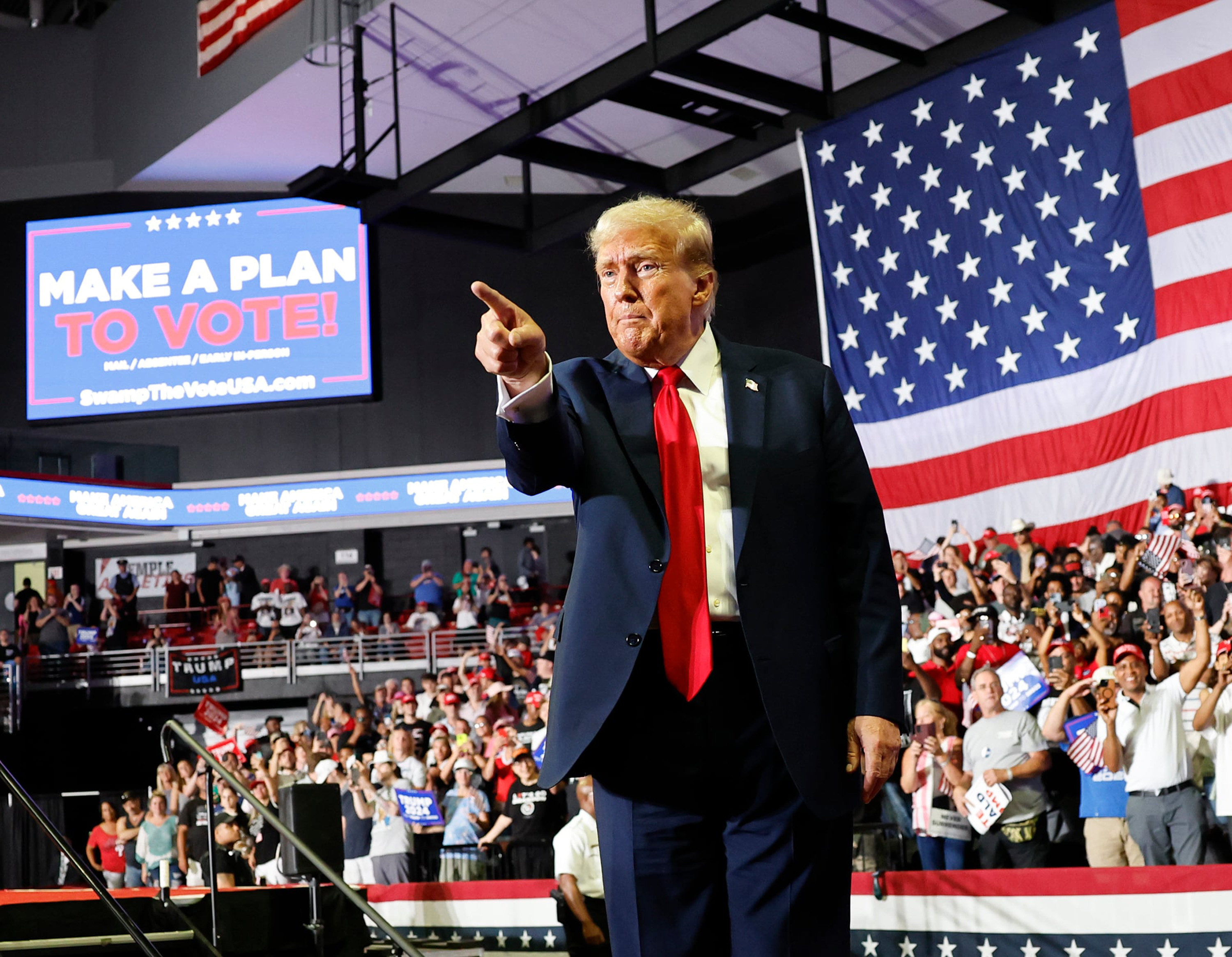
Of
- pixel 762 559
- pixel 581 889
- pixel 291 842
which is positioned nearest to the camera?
pixel 762 559

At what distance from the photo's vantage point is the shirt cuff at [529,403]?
1940mm

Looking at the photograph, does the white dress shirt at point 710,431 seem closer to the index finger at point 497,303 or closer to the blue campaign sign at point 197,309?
the index finger at point 497,303

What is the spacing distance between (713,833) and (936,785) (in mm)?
5191

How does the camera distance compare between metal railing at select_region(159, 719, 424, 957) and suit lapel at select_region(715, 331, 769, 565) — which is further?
metal railing at select_region(159, 719, 424, 957)

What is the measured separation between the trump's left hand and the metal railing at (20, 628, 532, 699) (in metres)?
15.0

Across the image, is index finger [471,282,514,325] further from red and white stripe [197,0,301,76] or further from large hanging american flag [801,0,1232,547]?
red and white stripe [197,0,301,76]

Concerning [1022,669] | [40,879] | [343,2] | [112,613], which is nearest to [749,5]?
[343,2]

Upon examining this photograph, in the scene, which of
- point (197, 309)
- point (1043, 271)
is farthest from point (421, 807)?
point (197, 309)

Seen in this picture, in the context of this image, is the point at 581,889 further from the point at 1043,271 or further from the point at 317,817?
the point at 1043,271

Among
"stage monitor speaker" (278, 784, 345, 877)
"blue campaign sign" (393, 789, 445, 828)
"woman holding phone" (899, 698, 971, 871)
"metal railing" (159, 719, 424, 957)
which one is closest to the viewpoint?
"metal railing" (159, 719, 424, 957)

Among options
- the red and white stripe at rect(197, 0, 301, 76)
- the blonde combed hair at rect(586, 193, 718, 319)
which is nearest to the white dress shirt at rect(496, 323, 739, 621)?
the blonde combed hair at rect(586, 193, 718, 319)

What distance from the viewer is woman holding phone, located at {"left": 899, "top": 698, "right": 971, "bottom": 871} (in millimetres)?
6609

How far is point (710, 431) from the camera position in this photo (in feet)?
6.91

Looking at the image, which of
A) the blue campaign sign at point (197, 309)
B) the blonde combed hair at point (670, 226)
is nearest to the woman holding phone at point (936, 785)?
the blonde combed hair at point (670, 226)
